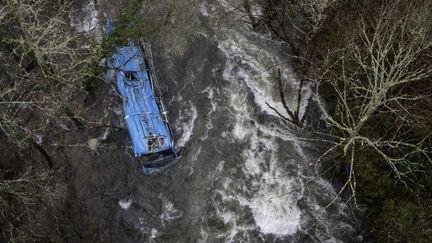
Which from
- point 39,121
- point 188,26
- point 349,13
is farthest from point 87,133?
point 349,13

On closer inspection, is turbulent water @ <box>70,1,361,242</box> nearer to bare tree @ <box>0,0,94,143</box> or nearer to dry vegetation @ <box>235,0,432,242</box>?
dry vegetation @ <box>235,0,432,242</box>

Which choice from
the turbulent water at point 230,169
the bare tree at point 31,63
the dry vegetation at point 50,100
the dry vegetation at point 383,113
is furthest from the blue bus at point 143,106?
the dry vegetation at point 383,113

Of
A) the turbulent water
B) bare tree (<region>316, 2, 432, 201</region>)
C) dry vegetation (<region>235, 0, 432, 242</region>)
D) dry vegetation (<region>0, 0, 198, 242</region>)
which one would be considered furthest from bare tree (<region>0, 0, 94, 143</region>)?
bare tree (<region>316, 2, 432, 201</region>)

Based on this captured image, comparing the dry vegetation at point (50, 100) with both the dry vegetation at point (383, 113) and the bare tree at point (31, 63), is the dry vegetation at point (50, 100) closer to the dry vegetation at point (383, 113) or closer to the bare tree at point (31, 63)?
the bare tree at point (31, 63)

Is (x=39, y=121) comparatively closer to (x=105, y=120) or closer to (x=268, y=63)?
(x=105, y=120)

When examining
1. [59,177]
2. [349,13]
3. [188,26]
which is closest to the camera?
[349,13]

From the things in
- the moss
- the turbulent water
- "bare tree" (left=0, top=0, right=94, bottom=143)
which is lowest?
the turbulent water

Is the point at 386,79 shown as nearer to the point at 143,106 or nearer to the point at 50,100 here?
the point at 143,106

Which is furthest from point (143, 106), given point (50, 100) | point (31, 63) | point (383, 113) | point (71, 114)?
point (383, 113)
